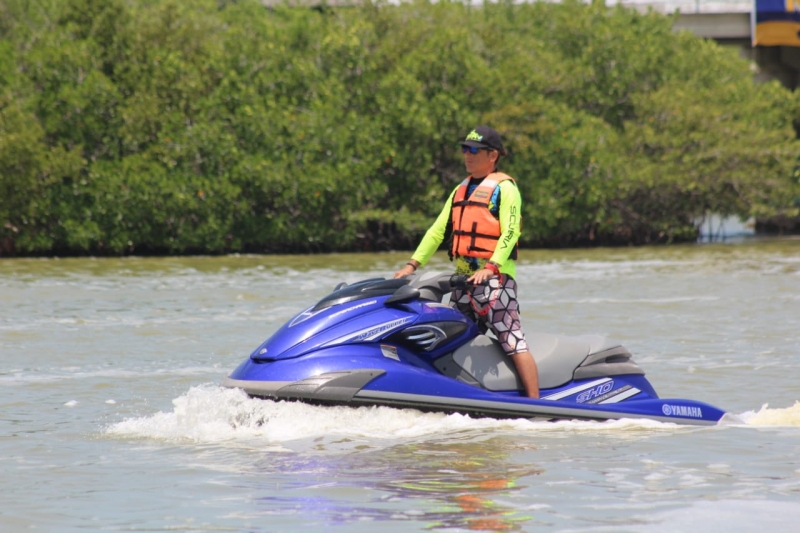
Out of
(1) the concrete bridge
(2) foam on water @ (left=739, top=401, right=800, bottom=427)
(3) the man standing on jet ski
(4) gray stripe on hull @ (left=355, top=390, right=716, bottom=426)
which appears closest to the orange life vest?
(3) the man standing on jet ski

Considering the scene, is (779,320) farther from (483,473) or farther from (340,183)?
(340,183)

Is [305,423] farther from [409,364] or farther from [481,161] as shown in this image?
[481,161]

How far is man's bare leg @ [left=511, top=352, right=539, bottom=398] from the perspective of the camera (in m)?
6.19

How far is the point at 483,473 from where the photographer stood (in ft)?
18.2

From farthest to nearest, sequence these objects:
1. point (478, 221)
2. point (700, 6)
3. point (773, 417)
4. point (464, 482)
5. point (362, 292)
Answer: point (700, 6) → point (773, 417) → point (478, 221) → point (362, 292) → point (464, 482)

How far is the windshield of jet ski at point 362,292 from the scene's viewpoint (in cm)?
611

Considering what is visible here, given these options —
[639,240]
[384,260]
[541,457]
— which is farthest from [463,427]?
[639,240]

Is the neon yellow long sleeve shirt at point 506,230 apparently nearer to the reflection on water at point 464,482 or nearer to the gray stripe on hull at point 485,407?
the gray stripe on hull at point 485,407

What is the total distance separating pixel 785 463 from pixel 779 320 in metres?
7.02

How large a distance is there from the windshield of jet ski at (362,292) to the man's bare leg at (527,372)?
70cm

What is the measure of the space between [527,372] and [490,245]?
689 millimetres

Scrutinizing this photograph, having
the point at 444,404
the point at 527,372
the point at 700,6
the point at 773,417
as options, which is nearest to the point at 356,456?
the point at 444,404

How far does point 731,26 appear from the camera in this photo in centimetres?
3609

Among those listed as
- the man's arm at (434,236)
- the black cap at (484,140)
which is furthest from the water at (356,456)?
the black cap at (484,140)
